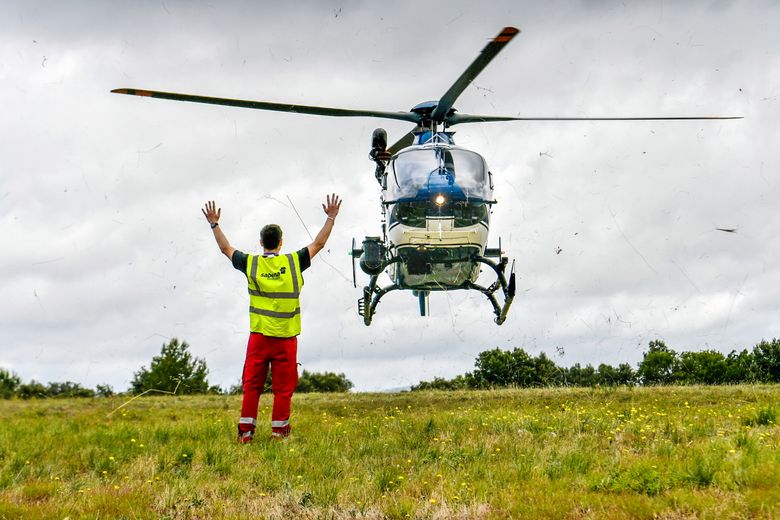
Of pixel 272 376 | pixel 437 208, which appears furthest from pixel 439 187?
pixel 272 376

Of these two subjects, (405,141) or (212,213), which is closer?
(212,213)

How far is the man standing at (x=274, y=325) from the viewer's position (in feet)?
24.2

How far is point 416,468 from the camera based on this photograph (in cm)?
561

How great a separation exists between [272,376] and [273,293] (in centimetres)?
89

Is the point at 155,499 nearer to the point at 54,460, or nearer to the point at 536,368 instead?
the point at 54,460

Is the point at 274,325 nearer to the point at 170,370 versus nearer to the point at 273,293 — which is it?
the point at 273,293

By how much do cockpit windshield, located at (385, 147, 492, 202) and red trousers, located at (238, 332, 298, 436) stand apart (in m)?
4.86

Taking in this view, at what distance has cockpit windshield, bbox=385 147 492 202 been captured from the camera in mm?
11516

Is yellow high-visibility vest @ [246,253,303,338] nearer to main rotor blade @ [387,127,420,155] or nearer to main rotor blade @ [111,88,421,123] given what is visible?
main rotor blade @ [111,88,421,123]

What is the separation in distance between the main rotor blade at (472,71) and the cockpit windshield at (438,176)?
1.12m

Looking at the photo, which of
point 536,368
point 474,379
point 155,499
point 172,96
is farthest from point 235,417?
point 536,368

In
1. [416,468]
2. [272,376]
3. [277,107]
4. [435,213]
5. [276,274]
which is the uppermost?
[277,107]

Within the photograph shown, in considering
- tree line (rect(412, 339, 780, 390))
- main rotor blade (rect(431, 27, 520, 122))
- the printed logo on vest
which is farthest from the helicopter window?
tree line (rect(412, 339, 780, 390))

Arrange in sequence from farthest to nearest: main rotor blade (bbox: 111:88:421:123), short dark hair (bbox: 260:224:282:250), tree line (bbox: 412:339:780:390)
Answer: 1. tree line (bbox: 412:339:780:390)
2. main rotor blade (bbox: 111:88:421:123)
3. short dark hair (bbox: 260:224:282:250)
